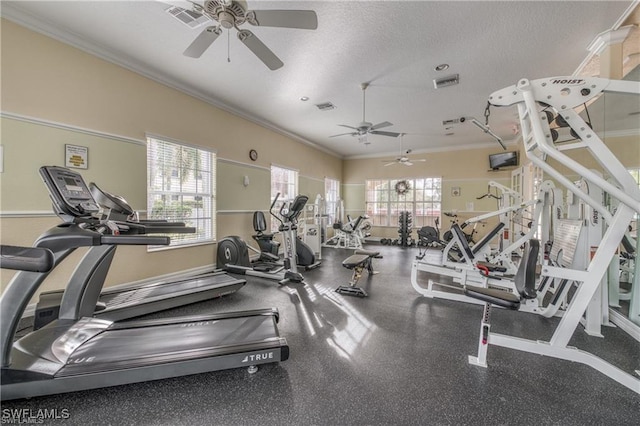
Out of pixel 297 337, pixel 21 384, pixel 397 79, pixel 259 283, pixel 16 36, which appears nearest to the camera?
pixel 21 384

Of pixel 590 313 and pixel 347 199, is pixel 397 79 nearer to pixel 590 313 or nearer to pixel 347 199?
pixel 590 313

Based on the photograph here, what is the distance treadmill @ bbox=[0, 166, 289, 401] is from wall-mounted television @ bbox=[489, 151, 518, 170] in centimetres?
767

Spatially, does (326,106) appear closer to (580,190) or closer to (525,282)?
(580,190)

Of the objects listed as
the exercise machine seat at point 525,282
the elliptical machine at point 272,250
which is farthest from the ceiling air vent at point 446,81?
the elliptical machine at point 272,250

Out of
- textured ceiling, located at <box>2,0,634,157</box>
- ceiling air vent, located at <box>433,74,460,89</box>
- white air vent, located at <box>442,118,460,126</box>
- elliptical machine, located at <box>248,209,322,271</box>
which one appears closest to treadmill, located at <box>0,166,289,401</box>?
textured ceiling, located at <box>2,0,634,157</box>

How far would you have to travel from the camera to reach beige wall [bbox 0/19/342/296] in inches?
103

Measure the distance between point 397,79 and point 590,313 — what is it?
3.65m

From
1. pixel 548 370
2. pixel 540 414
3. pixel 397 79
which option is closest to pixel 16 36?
pixel 397 79

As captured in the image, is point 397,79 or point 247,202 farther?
point 247,202

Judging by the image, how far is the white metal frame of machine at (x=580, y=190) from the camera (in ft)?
5.77

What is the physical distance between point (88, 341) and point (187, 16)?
3073 millimetres

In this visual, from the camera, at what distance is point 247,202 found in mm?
5379

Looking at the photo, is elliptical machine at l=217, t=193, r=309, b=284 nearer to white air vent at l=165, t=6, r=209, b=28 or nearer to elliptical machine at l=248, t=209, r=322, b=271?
elliptical machine at l=248, t=209, r=322, b=271

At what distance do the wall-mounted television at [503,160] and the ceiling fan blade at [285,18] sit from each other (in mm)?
7133
